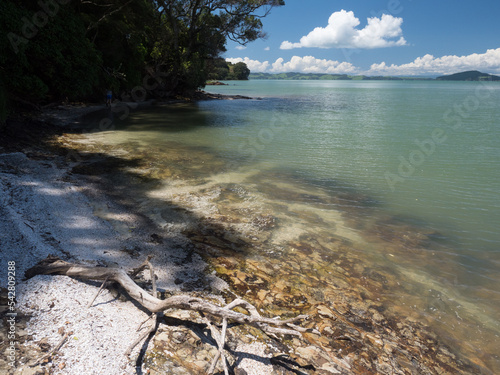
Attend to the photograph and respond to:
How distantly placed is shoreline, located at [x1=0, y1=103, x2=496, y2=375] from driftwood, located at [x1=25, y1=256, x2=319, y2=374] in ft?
0.49

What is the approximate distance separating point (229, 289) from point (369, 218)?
473 cm

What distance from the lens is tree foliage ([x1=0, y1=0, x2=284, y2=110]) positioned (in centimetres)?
1434

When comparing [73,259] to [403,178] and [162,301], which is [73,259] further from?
[403,178]

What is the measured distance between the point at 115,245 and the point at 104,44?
85.4ft

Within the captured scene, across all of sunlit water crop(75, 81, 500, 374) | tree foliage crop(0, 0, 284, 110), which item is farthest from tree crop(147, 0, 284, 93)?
sunlit water crop(75, 81, 500, 374)

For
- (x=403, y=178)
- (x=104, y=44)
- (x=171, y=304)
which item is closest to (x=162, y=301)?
(x=171, y=304)

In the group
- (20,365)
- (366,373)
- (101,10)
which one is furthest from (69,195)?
(101,10)

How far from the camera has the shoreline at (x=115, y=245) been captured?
351 centimetres

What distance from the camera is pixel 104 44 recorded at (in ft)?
83.9

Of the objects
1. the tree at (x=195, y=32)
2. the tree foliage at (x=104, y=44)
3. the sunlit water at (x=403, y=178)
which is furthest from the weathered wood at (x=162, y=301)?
the tree at (x=195, y=32)

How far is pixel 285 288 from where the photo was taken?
4910 millimetres

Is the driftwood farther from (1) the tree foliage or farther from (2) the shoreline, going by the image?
(1) the tree foliage

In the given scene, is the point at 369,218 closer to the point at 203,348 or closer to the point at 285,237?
the point at 285,237

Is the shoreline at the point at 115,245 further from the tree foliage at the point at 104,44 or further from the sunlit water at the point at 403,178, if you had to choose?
the tree foliage at the point at 104,44
